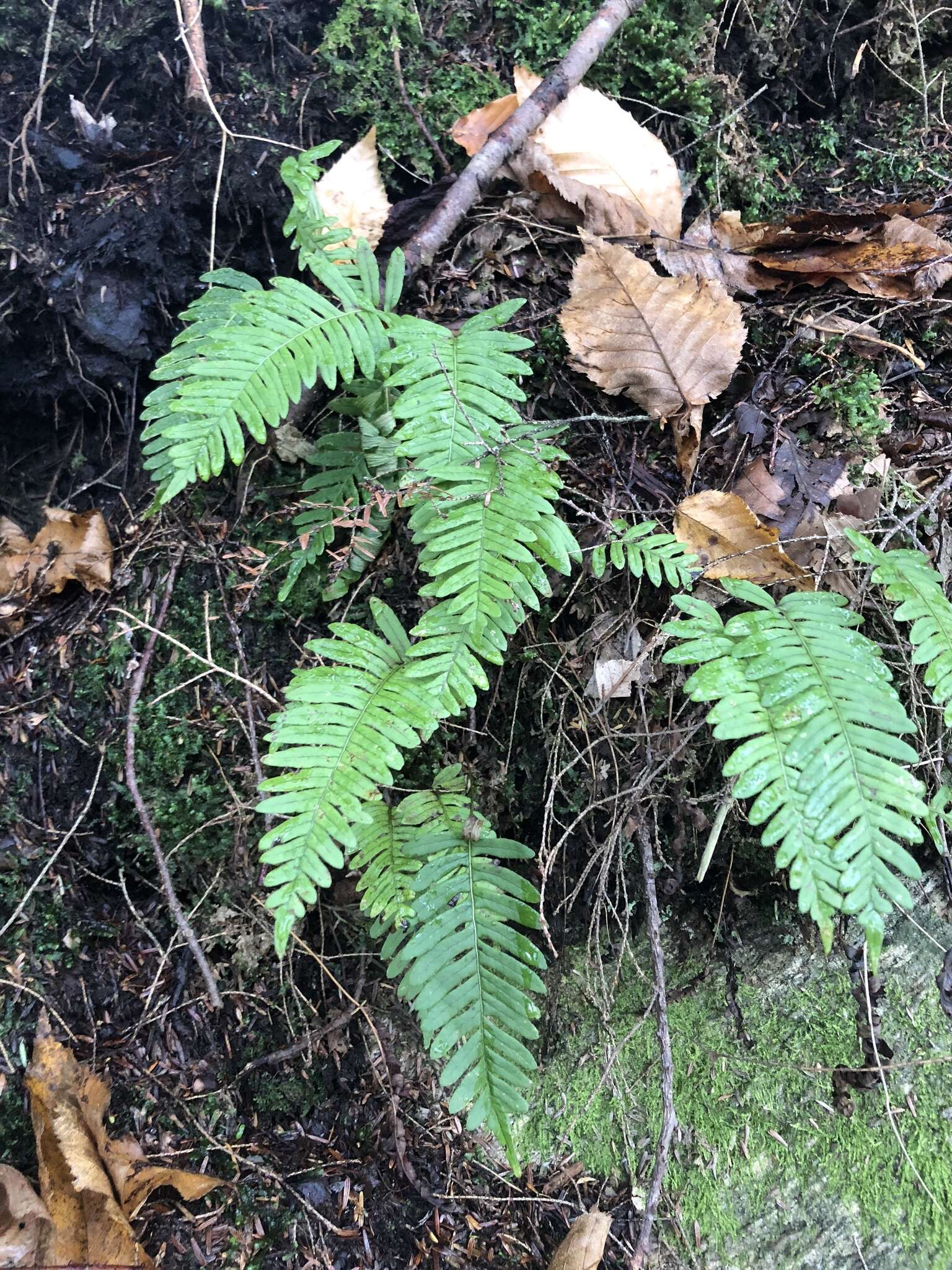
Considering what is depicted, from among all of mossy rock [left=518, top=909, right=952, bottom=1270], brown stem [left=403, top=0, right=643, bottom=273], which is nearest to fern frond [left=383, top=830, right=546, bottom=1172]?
mossy rock [left=518, top=909, right=952, bottom=1270]

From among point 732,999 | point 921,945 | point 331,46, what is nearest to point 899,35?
point 331,46

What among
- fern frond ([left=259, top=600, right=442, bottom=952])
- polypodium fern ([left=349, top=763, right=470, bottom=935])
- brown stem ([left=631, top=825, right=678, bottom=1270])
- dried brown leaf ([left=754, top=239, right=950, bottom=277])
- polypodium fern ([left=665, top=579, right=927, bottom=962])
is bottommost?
brown stem ([left=631, top=825, right=678, bottom=1270])

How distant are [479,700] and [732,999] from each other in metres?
1.19

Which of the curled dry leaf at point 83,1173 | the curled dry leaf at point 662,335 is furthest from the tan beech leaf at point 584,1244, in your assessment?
the curled dry leaf at point 662,335

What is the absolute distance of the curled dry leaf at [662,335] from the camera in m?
2.21

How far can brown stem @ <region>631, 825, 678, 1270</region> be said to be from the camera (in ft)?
5.64

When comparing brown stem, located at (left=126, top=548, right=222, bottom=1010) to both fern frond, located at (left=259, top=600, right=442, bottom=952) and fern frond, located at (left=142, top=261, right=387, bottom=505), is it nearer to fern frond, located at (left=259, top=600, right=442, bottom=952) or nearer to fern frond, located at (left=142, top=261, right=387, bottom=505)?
fern frond, located at (left=142, top=261, right=387, bottom=505)

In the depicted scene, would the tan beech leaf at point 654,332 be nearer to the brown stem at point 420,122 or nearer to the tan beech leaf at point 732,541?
the tan beech leaf at point 732,541

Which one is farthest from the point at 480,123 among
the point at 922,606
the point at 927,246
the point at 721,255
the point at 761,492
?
the point at 922,606

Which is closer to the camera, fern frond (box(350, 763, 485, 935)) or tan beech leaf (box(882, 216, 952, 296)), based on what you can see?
fern frond (box(350, 763, 485, 935))

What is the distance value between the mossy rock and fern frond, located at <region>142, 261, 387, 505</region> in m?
1.86

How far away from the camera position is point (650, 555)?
1908 mm

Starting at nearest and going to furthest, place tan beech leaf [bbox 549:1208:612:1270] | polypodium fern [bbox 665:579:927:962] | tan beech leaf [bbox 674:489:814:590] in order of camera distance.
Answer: polypodium fern [bbox 665:579:927:962], tan beech leaf [bbox 674:489:814:590], tan beech leaf [bbox 549:1208:612:1270]

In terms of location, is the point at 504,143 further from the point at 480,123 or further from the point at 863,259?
the point at 863,259
